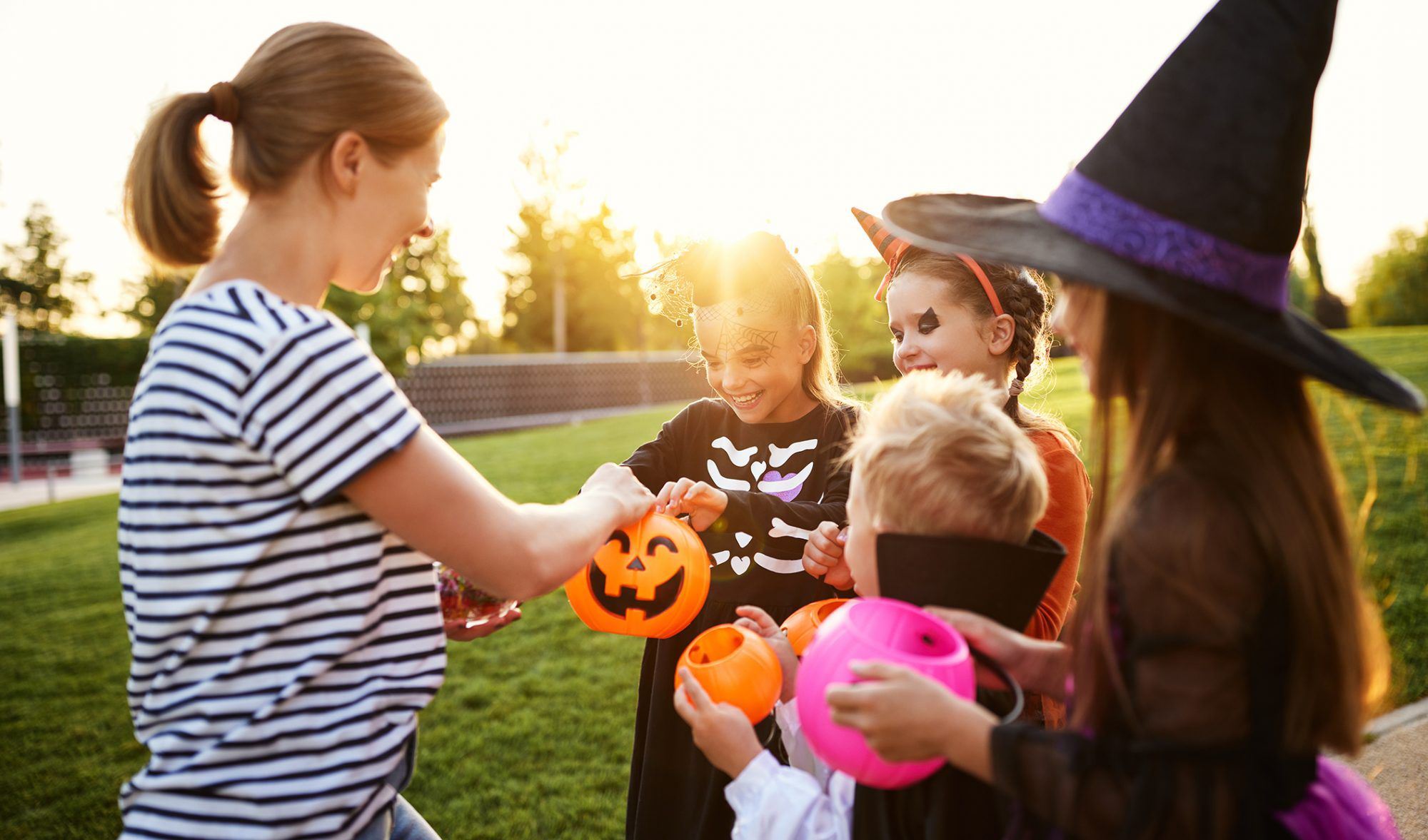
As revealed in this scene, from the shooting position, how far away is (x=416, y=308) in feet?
88.2

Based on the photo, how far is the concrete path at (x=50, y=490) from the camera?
16641mm

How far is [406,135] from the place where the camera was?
5.80ft

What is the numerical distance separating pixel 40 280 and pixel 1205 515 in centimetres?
3932

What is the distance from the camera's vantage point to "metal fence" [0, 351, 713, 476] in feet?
81.8

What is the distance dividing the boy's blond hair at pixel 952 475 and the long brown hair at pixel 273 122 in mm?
1218

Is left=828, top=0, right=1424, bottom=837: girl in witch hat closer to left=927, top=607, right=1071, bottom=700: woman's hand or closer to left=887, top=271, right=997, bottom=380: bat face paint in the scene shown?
left=927, top=607, right=1071, bottom=700: woman's hand

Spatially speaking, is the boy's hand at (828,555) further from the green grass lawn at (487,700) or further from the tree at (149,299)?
the tree at (149,299)

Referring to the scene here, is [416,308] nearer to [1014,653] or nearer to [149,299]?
[149,299]

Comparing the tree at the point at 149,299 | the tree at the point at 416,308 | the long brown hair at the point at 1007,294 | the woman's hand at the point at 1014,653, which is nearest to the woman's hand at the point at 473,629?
the woman's hand at the point at 1014,653

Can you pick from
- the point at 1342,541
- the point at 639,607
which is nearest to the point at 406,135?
the point at 639,607

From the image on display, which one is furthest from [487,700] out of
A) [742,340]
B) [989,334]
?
[989,334]

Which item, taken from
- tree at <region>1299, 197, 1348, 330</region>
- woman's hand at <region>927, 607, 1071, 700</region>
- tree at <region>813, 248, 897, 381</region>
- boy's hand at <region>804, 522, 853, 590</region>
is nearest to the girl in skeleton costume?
boy's hand at <region>804, 522, 853, 590</region>

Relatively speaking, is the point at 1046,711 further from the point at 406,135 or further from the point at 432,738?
the point at 432,738

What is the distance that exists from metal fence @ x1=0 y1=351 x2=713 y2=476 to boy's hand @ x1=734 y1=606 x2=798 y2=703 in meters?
18.4
